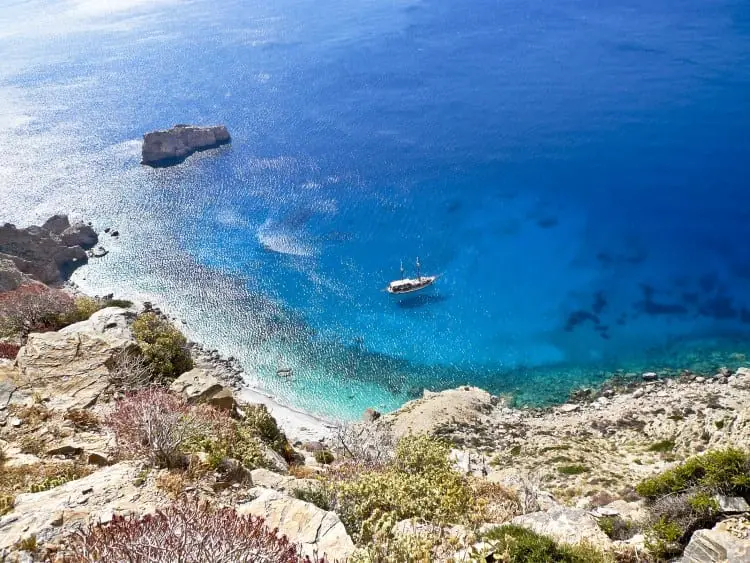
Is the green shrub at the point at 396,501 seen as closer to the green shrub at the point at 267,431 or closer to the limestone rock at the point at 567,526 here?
the limestone rock at the point at 567,526

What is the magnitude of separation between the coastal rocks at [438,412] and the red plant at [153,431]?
25.1 meters

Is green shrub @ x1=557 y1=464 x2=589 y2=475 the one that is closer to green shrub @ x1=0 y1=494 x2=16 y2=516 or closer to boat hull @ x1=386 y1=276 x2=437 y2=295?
green shrub @ x1=0 y1=494 x2=16 y2=516

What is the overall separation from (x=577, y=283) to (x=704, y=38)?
11596 cm

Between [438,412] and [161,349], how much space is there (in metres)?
25.4

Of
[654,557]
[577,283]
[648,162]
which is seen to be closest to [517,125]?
[648,162]

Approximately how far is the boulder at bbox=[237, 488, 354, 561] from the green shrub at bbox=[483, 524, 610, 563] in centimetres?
517

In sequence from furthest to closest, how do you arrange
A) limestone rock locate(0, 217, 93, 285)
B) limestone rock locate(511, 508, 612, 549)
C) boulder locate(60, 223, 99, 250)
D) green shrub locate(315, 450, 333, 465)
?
boulder locate(60, 223, 99, 250) → limestone rock locate(0, 217, 93, 285) → green shrub locate(315, 450, 333, 465) → limestone rock locate(511, 508, 612, 549)

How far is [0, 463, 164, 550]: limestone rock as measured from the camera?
1509cm

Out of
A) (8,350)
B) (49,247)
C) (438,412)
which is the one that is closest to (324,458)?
(438,412)

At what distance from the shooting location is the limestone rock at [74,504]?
594 inches

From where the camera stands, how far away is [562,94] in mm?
125875

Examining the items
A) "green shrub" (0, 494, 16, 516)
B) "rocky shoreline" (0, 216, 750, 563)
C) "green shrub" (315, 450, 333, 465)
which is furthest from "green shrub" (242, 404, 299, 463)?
"green shrub" (0, 494, 16, 516)

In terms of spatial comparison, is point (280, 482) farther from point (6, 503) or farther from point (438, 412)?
point (438, 412)

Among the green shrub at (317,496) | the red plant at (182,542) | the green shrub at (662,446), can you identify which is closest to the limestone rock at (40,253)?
the green shrub at (317,496)
